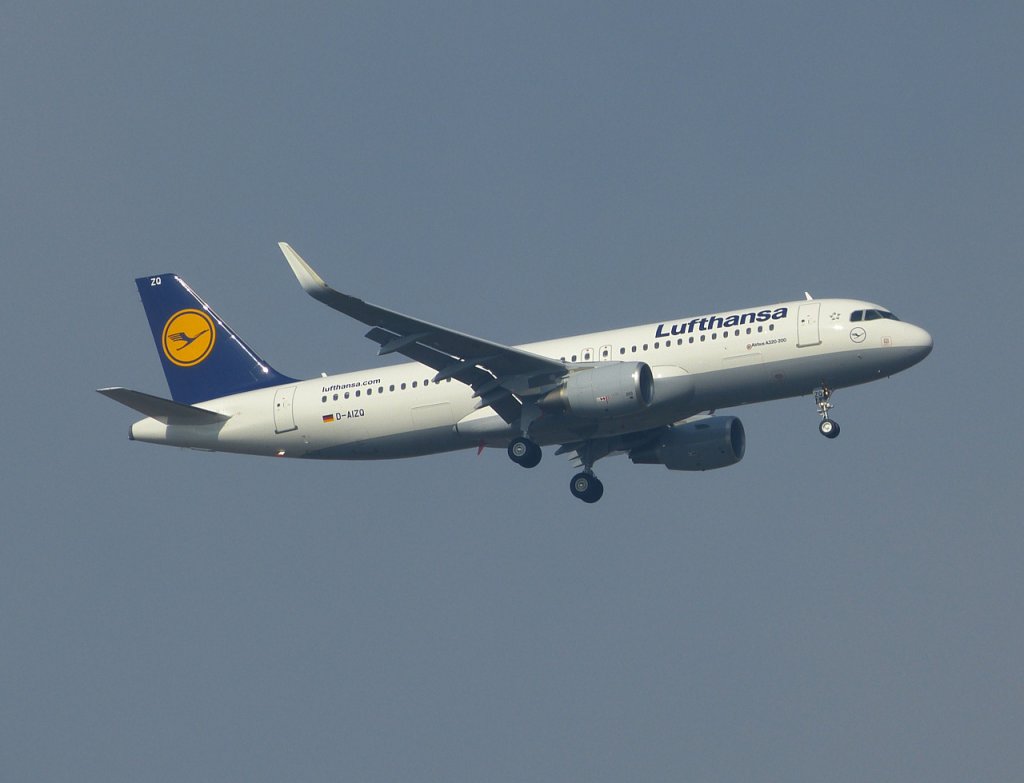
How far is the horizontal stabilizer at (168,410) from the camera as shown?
5197cm

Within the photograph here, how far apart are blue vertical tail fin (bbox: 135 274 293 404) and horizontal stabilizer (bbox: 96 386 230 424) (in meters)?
1.56

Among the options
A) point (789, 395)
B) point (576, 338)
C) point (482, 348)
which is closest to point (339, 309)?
point (482, 348)

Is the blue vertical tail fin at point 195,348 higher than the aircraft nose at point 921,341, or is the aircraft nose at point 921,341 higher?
the blue vertical tail fin at point 195,348

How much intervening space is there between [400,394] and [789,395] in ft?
40.0

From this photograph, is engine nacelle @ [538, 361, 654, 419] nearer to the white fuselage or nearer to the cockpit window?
the white fuselage

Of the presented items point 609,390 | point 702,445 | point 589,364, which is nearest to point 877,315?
point 702,445

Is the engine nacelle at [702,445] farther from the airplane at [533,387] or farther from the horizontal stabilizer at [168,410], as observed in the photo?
the horizontal stabilizer at [168,410]

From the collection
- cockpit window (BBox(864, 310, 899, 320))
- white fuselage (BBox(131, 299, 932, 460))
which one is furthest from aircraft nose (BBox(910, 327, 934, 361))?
cockpit window (BBox(864, 310, 899, 320))

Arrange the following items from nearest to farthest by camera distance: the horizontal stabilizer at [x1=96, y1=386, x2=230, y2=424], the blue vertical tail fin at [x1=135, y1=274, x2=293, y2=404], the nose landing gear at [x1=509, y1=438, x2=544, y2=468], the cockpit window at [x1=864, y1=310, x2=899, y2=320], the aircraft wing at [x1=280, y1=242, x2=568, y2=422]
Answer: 1. the aircraft wing at [x1=280, y1=242, x2=568, y2=422]
2. the cockpit window at [x1=864, y1=310, x2=899, y2=320]
3. the nose landing gear at [x1=509, y1=438, x2=544, y2=468]
4. the horizontal stabilizer at [x1=96, y1=386, x2=230, y2=424]
5. the blue vertical tail fin at [x1=135, y1=274, x2=293, y2=404]

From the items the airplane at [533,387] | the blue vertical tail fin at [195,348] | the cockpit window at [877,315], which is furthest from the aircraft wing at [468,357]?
the cockpit window at [877,315]

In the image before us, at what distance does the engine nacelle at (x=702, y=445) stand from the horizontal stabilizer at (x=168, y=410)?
14.4 metres

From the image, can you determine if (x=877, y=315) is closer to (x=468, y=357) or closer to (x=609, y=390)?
(x=609, y=390)

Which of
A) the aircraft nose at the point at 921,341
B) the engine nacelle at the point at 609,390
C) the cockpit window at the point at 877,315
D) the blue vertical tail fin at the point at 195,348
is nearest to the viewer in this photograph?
the engine nacelle at the point at 609,390

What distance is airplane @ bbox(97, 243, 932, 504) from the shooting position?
47.9 m
